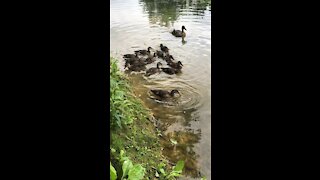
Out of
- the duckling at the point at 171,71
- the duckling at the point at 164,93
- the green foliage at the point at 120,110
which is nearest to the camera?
the green foliage at the point at 120,110

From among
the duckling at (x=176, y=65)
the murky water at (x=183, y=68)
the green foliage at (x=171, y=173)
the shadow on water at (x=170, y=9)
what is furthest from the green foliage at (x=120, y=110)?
the shadow on water at (x=170, y=9)

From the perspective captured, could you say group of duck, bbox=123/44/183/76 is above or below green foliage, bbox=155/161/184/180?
above

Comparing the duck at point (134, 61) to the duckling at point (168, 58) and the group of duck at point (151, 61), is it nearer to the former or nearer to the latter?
the group of duck at point (151, 61)

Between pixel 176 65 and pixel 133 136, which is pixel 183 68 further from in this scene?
pixel 133 136

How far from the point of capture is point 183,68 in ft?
17.0

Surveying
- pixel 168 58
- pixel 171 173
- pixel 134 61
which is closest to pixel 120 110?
pixel 171 173

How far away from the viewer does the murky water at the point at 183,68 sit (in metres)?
3.15

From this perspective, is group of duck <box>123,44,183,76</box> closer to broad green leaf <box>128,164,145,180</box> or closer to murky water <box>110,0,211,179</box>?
murky water <box>110,0,211,179</box>

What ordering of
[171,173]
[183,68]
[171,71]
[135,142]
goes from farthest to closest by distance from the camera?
1. [183,68]
2. [171,71]
3. [135,142]
4. [171,173]

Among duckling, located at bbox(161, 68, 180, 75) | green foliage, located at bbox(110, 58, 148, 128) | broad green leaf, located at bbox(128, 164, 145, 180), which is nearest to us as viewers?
broad green leaf, located at bbox(128, 164, 145, 180)

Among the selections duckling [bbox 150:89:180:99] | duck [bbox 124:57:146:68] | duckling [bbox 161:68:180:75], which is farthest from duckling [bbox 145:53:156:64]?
duckling [bbox 150:89:180:99]

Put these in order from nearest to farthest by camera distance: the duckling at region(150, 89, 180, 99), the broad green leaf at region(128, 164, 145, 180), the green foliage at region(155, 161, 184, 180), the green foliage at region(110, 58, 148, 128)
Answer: the broad green leaf at region(128, 164, 145, 180), the green foliage at region(155, 161, 184, 180), the green foliage at region(110, 58, 148, 128), the duckling at region(150, 89, 180, 99)

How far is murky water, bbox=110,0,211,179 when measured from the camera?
124 inches
